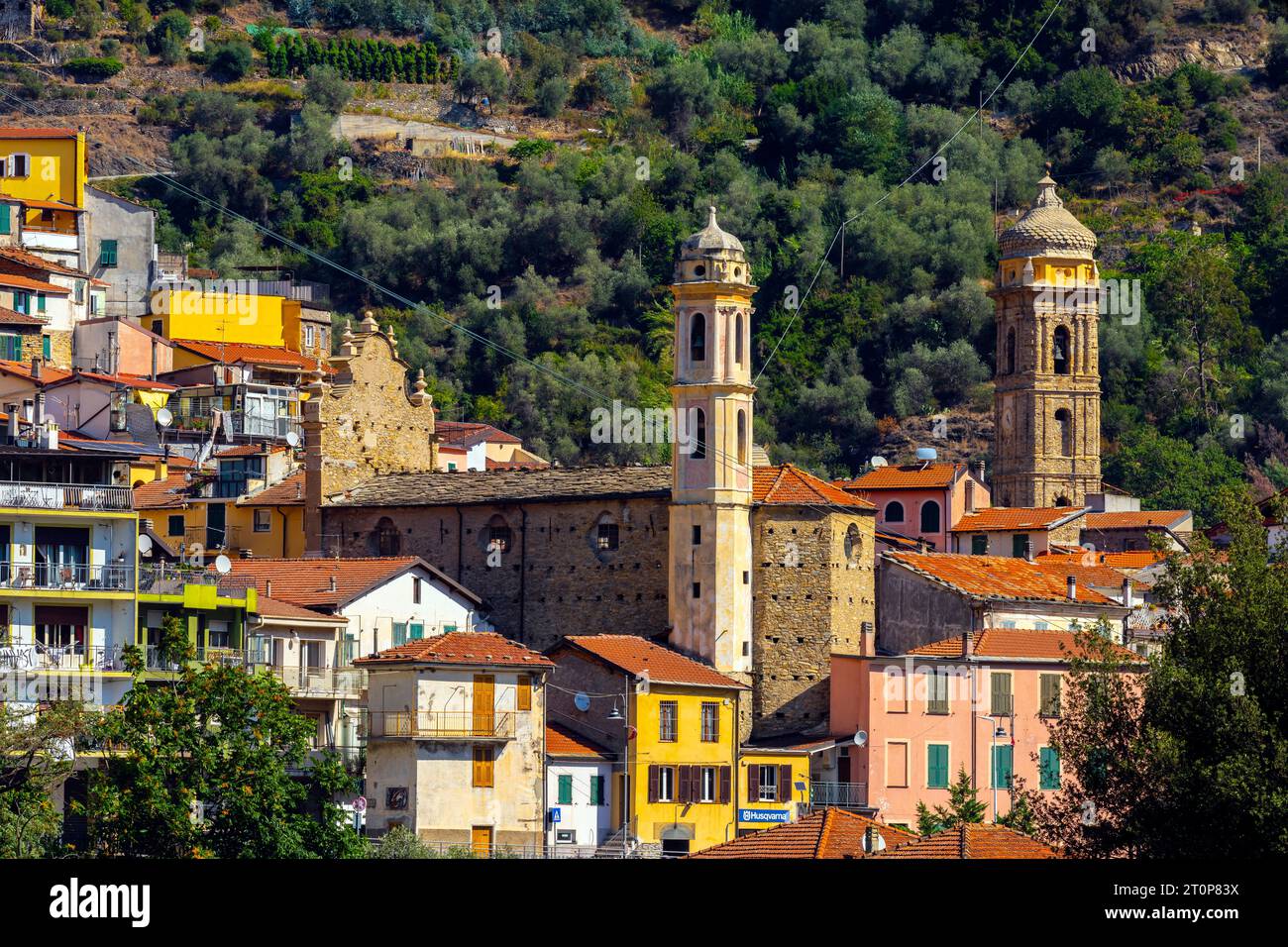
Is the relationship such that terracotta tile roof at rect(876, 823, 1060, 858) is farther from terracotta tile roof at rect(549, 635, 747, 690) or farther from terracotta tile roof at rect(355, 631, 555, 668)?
terracotta tile roof at rect(549, 635, 747, 690)

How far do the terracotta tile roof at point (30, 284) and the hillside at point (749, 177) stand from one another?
25446 mm

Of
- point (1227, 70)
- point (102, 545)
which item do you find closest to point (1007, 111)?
point (1227, 70)

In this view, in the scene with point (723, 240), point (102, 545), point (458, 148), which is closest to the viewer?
point (102, 545)

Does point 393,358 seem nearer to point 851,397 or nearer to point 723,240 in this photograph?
point 723,240

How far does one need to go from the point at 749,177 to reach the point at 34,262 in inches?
2252

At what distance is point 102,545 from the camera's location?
52.4m

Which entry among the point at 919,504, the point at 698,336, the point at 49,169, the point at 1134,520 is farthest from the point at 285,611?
the point at 49,169

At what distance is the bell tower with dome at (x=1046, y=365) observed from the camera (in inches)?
4006

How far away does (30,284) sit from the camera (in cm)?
9069

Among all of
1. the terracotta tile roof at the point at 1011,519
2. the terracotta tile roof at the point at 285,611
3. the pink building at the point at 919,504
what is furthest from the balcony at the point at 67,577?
the terracotta tile roof at the point at 1011,519

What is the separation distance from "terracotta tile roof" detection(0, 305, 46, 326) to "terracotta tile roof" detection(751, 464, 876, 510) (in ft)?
99.8

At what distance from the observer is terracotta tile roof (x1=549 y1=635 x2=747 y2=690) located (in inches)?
2343
